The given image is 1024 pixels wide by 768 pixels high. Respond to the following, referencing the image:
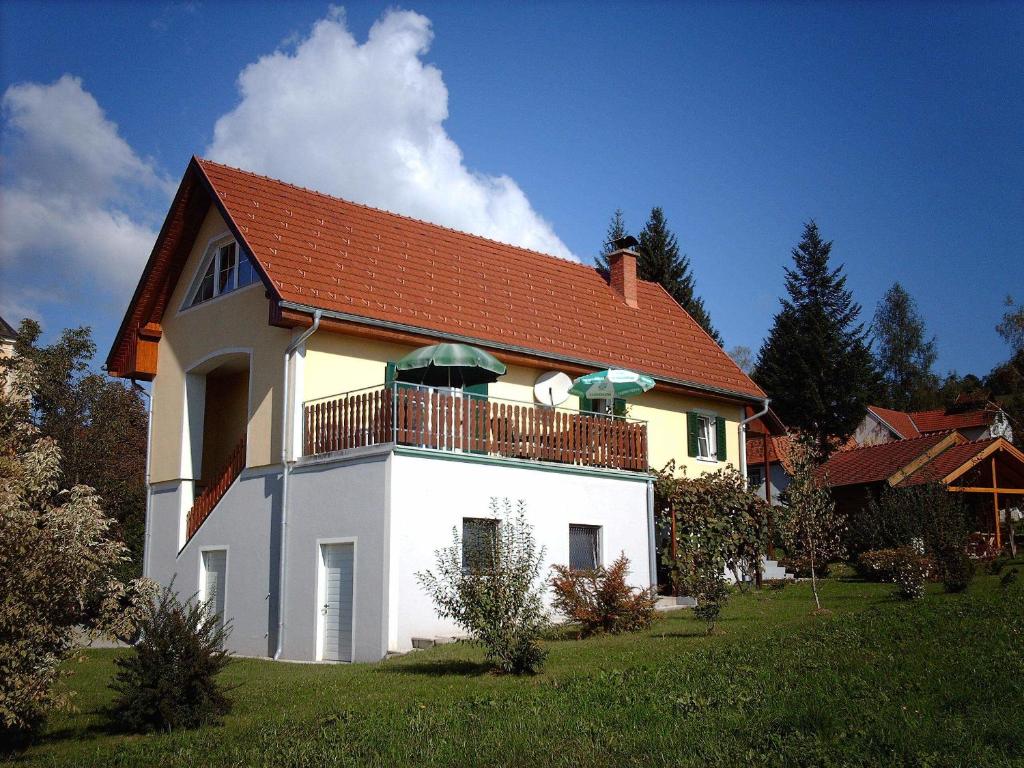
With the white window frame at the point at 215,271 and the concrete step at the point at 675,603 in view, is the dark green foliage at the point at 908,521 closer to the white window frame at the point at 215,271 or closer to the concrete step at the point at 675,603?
the concrete step at the point at 675,603

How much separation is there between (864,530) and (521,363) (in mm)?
8871

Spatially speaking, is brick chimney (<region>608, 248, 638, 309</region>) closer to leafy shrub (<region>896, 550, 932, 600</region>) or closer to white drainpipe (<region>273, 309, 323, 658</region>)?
white drainpipe (<region>273, 309, 323, 658</region>)

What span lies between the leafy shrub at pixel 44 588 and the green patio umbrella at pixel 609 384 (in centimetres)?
1128

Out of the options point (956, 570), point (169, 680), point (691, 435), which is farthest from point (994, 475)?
point (169, 680)

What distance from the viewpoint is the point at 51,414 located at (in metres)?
34.2

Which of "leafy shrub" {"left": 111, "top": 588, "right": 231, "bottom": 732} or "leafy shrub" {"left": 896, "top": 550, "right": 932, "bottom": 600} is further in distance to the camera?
"leafy shrub" {"left": 896, "top": 550, "right": 932, "bottom": 600}

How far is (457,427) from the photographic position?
17094 millimetres

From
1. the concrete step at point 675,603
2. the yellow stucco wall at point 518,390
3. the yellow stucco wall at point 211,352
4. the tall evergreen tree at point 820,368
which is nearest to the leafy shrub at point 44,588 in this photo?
the yellow stucco wall at point 518,390

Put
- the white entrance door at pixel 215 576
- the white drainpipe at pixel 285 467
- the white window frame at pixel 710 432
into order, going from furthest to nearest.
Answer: the white window frame at pixel 710 432
the white entrance door at pixel 215 576
the white drainpipe at pixel 285 467

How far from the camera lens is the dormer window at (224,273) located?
20.3m

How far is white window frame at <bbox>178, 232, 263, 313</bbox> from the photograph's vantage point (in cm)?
2059

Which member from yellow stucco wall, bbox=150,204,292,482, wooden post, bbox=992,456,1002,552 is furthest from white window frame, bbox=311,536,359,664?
wooden post, bbox=992,456,1002,552

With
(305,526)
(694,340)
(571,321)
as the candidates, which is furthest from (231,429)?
(694,340)

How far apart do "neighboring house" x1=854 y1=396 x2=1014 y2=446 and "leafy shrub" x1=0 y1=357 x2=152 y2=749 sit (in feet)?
158
